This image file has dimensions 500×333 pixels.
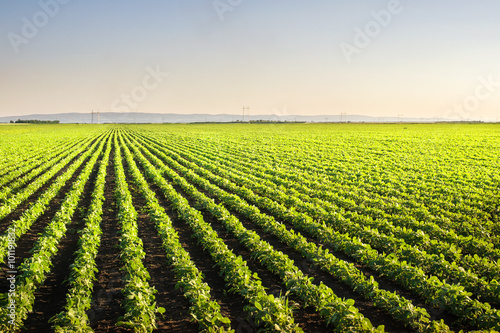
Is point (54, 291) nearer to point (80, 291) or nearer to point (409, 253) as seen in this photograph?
point (80, 291)

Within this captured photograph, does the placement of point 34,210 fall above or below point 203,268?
above

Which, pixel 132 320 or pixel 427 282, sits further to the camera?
pixel 427 282

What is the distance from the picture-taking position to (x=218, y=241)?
8.21m

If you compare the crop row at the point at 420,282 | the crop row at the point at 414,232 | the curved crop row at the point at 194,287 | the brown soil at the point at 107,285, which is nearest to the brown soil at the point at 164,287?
the curved crop row at the point at 194,287

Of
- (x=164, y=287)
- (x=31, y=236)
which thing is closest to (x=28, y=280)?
(x=164, y=287)

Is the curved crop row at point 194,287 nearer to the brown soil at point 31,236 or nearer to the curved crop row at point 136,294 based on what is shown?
the curved crop row at point 136,294

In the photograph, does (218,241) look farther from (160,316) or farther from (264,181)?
(264,181)

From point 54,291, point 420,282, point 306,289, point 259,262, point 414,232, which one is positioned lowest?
point 54,291

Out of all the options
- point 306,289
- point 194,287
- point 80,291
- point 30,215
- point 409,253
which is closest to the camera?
point 80,291

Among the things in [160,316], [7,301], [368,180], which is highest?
[368,180]

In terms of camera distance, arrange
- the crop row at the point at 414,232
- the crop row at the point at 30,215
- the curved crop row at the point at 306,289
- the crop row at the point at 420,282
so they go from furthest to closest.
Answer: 1. the crop row at the point at 30,215
2. the crop row at the point at 414,232
3. the crop row at the point at 420,282
4. the curved crop row at the point at 306,289

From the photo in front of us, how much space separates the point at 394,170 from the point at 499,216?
9.29 metres

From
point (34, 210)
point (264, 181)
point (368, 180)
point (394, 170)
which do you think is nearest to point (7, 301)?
point (34, 210)

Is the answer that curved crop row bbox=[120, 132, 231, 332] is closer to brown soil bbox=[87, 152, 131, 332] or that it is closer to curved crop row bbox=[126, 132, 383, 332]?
brown soil bbox=[87, 152, 131, 332]
